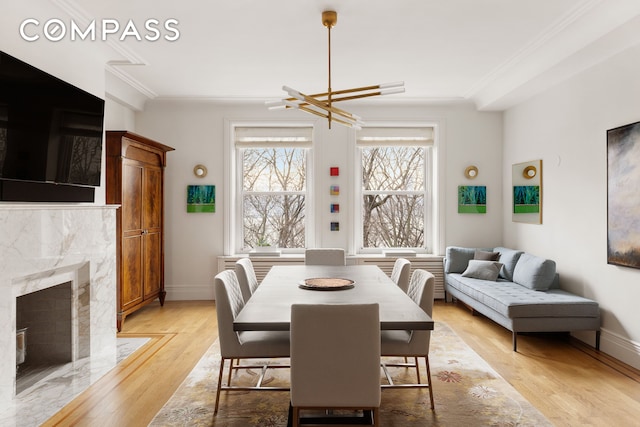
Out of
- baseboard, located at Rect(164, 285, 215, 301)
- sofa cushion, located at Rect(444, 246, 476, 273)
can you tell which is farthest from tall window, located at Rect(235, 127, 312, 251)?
sofa cushion, located at Rect(444, 246, 476, 273)

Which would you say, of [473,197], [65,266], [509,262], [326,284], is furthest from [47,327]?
[473,197]

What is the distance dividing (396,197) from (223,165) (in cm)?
242

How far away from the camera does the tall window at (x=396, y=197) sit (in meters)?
6.09

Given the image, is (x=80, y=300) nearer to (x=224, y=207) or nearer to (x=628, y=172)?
(x=224, y=207)

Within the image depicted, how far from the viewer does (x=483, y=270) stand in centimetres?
498

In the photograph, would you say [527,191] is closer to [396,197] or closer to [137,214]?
[396,197]

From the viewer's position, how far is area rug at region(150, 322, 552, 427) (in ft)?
8.41

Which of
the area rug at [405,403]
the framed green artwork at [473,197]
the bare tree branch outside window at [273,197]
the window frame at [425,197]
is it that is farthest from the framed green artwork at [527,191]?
the bare tree branch outside window at [273,197]

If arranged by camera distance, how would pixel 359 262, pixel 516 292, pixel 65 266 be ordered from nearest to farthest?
pixel 65 266, pixel 516 292, pixel 359 262

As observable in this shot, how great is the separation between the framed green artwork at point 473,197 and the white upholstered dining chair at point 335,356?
4227 mm

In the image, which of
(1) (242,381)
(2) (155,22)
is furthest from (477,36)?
(1) (242,381)

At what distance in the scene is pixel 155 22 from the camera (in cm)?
343

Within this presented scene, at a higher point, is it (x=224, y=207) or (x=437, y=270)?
(x=224, y=207)

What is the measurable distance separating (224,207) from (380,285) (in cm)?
329
